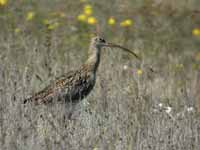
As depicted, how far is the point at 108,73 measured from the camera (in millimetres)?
8586

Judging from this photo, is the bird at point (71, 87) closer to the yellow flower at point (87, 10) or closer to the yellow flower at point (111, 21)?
the yellow flower at point (111, 21)

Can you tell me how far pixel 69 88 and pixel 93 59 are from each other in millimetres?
636

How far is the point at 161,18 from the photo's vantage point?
12469mm

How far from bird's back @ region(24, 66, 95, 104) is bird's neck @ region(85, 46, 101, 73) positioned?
0.41 feet

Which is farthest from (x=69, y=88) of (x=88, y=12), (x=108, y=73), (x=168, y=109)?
(x=88, y=12)

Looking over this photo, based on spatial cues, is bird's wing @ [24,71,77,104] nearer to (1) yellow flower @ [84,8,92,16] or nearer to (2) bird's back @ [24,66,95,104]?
(2) bird's back @ [24,66,95,104]

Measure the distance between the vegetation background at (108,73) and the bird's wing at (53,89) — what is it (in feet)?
0.51

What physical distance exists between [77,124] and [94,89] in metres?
1.73

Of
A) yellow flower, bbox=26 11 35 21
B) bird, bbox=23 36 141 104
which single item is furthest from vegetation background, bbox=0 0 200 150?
bird, bbox=23 36 141 104

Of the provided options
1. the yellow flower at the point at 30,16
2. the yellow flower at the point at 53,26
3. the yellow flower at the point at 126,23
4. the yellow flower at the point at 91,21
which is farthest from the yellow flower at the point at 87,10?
the yellow flower at the point at 53,26

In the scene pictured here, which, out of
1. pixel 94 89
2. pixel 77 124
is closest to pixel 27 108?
pixel 77 124

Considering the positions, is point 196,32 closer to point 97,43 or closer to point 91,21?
point 91,21

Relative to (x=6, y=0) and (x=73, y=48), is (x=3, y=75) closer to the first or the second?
(x=73, y=48)

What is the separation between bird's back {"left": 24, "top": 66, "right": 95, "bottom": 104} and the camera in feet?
26.0
